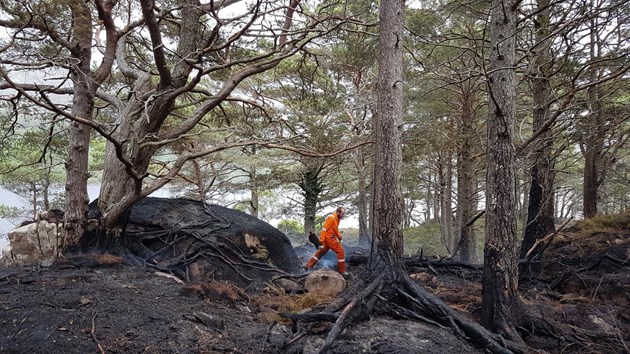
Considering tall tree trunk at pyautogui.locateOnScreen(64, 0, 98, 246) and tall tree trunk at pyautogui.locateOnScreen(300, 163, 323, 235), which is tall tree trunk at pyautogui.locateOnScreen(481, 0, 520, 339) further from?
tall tree trunk at pyautogui.locateOnScreen(300, 163, 323, 235)

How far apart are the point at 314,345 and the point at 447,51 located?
29.6ft

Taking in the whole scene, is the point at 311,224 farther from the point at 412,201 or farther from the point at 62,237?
the point at 62,237

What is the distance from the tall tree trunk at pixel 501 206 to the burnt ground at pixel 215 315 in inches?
15.1

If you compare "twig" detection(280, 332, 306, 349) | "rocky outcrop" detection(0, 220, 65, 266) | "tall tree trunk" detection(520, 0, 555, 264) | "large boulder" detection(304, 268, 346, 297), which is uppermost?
"tall tree trunk" detection(520, 0, 555, 264)

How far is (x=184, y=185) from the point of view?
17.0 m

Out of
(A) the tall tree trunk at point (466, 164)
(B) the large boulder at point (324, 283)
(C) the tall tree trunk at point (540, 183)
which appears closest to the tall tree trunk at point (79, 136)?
(B) the large boulder at point (324, 283)

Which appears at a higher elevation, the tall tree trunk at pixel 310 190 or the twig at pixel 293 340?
the tall tree trunk at pixel 310 190

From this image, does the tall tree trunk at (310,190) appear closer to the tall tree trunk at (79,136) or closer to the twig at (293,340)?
the tall tree trunk at (79,136)

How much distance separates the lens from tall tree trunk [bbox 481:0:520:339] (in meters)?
4.19

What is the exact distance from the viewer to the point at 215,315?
3.93m

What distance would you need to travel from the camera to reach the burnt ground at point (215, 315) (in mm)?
2990

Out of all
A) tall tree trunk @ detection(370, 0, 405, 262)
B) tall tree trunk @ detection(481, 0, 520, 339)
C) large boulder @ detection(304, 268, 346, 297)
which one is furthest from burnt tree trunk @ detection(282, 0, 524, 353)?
large boulder @ detection(304, 268, 346, 297)

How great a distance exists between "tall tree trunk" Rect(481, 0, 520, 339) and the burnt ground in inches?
15.1

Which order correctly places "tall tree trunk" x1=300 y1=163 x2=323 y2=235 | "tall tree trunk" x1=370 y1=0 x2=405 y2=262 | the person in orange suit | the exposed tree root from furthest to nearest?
"tall tree trunk" x1=300 y1=163 x2=323 y2=235 < the person in orange suit < "tall tree trunk" x1=370 y1=0 x2=405 y2=262 < the exposed tree root
